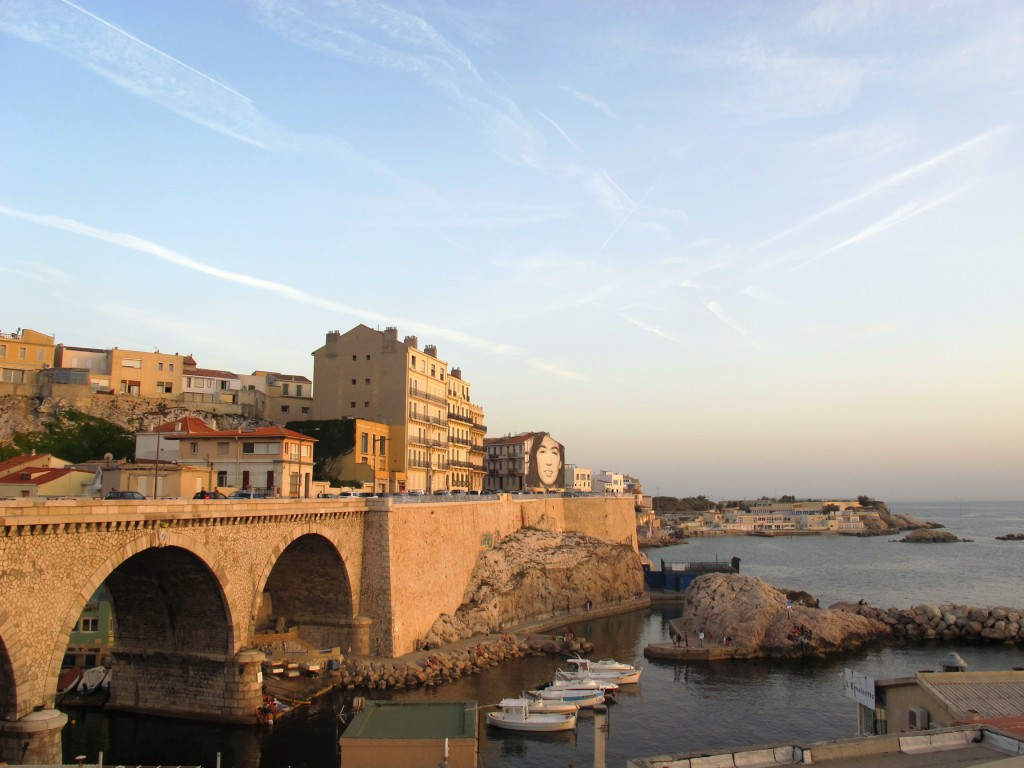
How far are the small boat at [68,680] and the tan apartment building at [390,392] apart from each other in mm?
33538

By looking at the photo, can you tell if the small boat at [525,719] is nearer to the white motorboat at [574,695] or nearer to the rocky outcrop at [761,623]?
the white motorboat at [574,695]

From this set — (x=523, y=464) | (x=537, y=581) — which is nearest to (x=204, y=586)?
(x=537, y=581)

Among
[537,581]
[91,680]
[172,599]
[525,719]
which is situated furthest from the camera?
[537,581]

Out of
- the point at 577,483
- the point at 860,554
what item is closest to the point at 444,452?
the point at 577,483

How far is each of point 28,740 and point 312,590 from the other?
68.5ft

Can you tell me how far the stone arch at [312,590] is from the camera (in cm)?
4234

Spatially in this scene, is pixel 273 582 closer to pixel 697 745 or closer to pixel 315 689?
pixel 315 689

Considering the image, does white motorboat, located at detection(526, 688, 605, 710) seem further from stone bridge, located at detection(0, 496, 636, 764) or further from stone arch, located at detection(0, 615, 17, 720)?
stone arch, located at detection(0, 615, 17, 720)

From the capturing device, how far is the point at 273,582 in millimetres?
44125

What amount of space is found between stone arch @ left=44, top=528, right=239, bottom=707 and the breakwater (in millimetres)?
49258

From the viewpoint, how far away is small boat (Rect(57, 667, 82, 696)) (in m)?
37.2

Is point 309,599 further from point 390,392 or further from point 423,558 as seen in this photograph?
point 390,392

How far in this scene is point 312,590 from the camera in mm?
43500

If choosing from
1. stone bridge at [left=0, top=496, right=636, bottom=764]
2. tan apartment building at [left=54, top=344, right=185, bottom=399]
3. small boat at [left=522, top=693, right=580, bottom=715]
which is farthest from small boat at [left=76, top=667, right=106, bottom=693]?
tan apartment building at [left=54, top=344, right=185, bottom=399]
